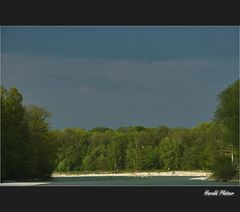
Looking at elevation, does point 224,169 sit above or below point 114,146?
below

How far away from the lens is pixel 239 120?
137ft

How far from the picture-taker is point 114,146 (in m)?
76.0

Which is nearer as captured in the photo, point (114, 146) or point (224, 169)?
point (224, 169)

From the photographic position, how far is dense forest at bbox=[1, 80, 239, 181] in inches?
1758

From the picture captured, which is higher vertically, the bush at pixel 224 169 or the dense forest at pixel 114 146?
the dense forest at pixel 114 146

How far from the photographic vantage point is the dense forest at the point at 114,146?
44656mm

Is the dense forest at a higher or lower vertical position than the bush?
higher
